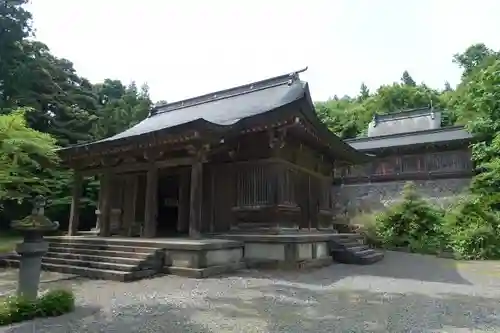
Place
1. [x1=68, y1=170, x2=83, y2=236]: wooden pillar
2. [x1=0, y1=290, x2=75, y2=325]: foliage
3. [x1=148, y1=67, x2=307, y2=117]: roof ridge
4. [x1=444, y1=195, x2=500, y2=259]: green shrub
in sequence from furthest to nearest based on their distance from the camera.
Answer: [x1=148, y1=67, x2=307, y2=117]: roof ridge
[x1=444, y1=195, x2=500, y2=259]: green shrub
[x1=68, y1=170, x2=83, y2=236]: wooden pillar
[x1=0, y1=290, x2=75, y2=325]: foliage

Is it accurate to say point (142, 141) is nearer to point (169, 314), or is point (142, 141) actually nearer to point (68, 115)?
point (169, 314)

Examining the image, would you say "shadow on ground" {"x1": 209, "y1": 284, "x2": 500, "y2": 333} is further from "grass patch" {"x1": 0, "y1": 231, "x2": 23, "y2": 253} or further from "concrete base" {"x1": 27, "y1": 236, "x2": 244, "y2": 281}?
"grass patch" {"x1": 0, "y1": 231, "x2": 23, "y2": 253}

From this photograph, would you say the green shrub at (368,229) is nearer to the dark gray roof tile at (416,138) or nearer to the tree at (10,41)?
the dark gray roof tile at (416,138)

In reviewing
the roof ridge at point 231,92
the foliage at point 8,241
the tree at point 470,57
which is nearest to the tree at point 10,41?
the foliage at point 8,241

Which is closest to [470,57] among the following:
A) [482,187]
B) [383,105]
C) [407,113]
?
[383,105]

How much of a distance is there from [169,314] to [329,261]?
7.28m

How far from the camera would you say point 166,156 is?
1031 cm

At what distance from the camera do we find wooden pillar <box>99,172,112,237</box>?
11195 mm

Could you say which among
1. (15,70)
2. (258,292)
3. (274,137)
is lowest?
(258,292)

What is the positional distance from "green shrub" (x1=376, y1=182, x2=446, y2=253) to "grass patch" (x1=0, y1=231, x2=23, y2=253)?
52.1ft

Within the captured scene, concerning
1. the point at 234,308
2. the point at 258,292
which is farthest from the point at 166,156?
the point at 234,308

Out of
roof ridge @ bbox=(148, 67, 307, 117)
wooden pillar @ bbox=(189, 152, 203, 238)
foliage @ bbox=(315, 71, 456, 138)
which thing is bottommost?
wooden pillar @ bbox=(189, 152, 203, 238)

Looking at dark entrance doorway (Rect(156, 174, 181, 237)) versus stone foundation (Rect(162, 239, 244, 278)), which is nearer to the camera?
stone foundation (Rect(162, 239, 244, 278))

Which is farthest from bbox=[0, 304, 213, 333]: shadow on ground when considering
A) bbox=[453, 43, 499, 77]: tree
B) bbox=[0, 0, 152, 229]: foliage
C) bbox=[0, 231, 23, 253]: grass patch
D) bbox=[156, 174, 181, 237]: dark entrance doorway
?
bbox=[453, 43, 499, 77]: tree
